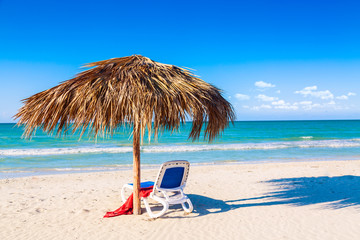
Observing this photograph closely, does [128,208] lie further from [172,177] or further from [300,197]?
[300,197]

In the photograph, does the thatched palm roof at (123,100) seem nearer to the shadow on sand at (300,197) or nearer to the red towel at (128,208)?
the red towel at (128,208)

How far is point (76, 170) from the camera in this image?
11.1 m

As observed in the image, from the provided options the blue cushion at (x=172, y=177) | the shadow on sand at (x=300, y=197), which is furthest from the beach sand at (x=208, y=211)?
the blue cushion at (x=172, y=177)

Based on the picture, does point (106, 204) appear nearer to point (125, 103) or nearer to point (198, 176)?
point (125, 103)

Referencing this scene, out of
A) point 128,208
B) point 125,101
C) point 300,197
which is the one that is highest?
point 125,101

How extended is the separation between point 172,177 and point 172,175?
40 mm

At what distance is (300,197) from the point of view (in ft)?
20.0

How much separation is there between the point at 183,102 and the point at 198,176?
16.8ft

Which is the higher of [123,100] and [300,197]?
[123,100]

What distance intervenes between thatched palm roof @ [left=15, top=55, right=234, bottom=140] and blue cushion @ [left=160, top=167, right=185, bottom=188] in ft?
2.27

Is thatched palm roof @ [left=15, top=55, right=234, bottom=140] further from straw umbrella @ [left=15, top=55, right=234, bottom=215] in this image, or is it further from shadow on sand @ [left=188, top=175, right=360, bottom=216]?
shadow on sand @ [left=188, top=175, right=360, bottom=216]

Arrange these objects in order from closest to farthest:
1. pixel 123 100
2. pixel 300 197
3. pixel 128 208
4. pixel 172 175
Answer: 1. pixel 123 100
2. pixel 172 175
3. pixel 128 208
4. pixel 300 197

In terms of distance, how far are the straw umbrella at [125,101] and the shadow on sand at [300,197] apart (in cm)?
163

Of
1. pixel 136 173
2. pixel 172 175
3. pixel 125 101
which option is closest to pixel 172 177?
pixel 172 175
